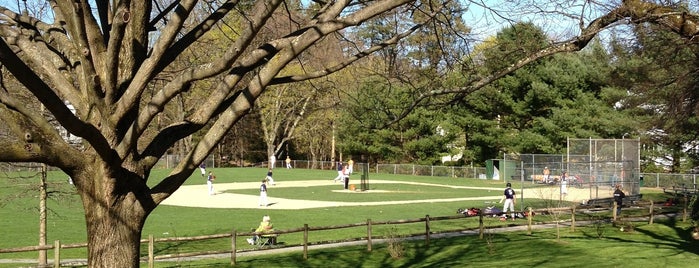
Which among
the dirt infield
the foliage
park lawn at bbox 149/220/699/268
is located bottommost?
park lawn at bbox 149/220/699/268

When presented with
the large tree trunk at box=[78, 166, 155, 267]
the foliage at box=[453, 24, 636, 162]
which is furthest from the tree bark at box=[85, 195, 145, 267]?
the foliage at box=[453, 24, 636, 162]

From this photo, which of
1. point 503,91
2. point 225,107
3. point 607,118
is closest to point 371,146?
point 503,91

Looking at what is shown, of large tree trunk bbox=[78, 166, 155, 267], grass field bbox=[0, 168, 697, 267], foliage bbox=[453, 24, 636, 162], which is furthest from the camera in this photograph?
foliage bbox=[453, 24, 636, 162]

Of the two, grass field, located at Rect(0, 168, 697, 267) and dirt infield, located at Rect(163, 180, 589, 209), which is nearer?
grass field, located at Rect(0, 168, 697, 267)

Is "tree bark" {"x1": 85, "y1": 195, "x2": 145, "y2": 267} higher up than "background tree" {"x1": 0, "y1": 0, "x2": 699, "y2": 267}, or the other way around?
"background tree" {"x1": 0, "y1": 0, "x2": 699, "y2": 267}

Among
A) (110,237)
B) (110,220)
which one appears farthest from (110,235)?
(110,220)

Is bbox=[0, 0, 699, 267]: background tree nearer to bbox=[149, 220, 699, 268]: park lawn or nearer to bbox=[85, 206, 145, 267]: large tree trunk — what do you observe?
bbox=[85, 206, 145, 267]: large tree trunk

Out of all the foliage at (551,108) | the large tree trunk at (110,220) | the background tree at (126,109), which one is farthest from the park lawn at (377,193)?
the large tree trunk at (110,220)

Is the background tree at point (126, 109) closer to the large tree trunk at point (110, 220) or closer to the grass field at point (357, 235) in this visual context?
the large tree trunk at point (110, 220)

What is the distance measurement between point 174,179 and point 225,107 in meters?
0.82

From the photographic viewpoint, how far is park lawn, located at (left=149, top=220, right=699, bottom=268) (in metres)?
17.2

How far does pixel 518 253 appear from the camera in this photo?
19.0 meters

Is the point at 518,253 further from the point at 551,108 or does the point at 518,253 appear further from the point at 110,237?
the point at 551,108

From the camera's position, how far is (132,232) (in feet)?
19.3
